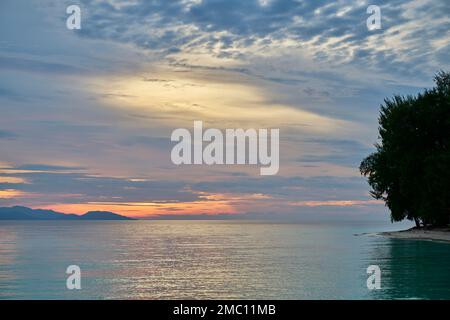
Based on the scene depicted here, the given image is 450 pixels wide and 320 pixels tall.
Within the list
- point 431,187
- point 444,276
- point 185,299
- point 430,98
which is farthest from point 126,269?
point 430,98

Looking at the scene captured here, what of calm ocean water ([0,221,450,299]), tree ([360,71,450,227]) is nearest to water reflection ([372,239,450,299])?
calm ocean water ([0,221,450,299])

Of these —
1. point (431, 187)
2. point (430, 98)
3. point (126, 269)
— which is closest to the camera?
point (126, 269)

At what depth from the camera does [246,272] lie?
43.5 meters

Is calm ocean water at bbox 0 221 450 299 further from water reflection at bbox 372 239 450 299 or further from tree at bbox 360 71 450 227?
tree at bbox 360 71 450 227

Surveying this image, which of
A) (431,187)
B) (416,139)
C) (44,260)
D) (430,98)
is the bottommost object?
(44,260)

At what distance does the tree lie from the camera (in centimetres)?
7081

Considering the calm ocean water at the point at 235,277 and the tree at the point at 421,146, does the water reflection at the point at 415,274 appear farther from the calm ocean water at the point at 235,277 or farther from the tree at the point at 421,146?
the tree at the point at 421,146

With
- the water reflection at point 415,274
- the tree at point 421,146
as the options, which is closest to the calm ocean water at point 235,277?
the water reflection at point 415,274

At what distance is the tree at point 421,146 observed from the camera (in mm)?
70812

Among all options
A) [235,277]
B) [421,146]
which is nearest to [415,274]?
[235,277]

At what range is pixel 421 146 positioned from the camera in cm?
7631

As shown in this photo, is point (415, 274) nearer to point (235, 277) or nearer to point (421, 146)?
point (235, 277)
